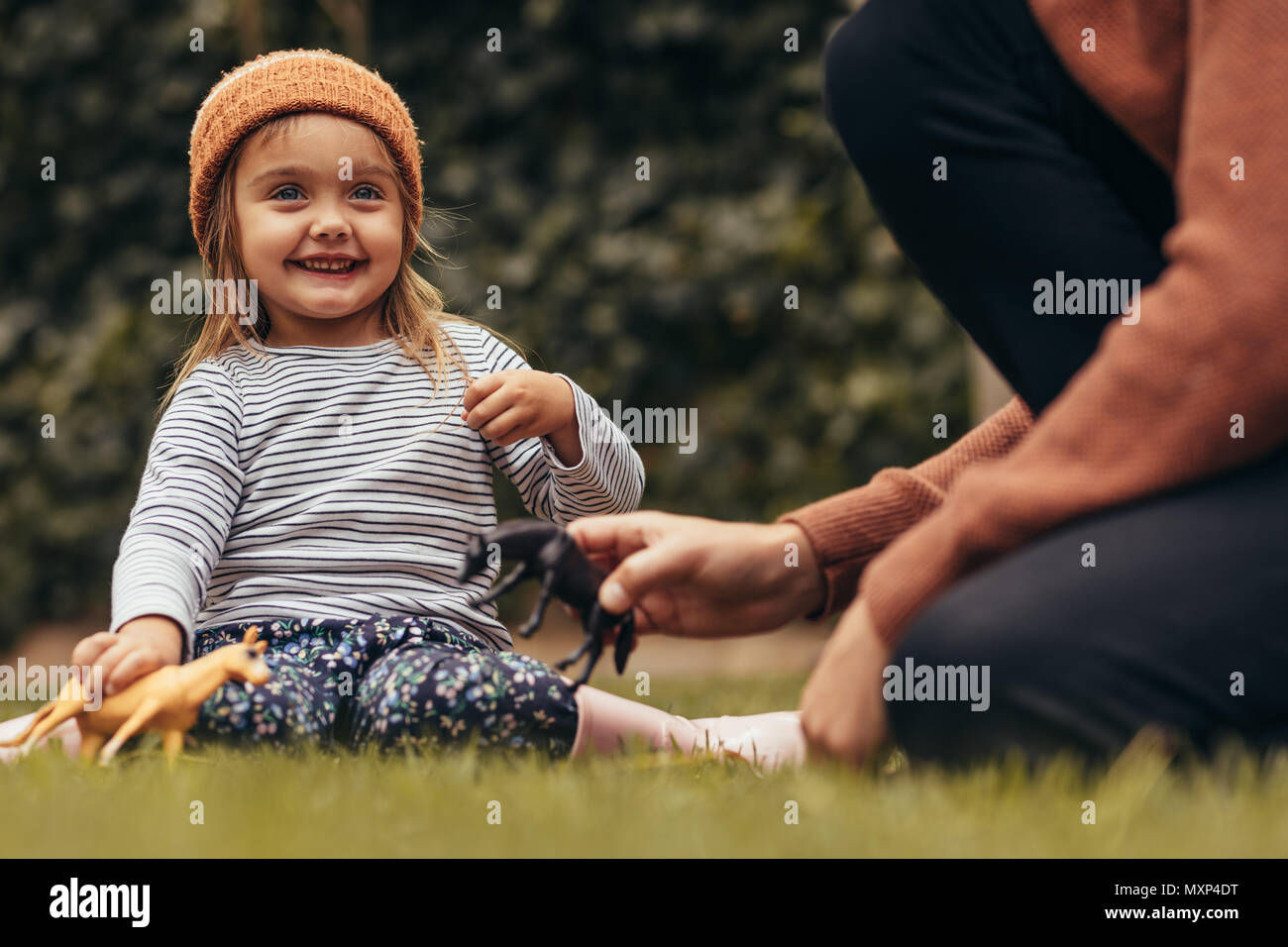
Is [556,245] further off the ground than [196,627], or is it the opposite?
[556,245]

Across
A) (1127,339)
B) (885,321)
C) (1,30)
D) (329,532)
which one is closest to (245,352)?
(329,532)

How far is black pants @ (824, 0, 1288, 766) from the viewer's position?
115 cm

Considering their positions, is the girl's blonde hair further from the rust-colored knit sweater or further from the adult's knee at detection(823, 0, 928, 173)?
the rust-colored knit sweater

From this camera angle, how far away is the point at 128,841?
1.06 meters

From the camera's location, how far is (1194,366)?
1114mm

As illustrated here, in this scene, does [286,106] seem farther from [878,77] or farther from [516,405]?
[878,77]

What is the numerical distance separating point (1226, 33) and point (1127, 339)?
0.28 meters

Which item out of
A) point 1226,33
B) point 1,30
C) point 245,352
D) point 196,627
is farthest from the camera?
point 1,30

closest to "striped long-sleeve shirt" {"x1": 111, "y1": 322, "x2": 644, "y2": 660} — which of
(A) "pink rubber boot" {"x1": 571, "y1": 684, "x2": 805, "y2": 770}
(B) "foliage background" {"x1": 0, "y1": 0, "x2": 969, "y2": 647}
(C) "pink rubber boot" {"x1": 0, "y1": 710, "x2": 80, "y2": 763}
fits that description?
(C) "pink rubber boot" {"x1": 0, "y1": 710, "x2": 80, "y2": 763}

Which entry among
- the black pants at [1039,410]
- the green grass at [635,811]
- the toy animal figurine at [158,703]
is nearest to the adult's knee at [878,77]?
the black pants at [1039,410]

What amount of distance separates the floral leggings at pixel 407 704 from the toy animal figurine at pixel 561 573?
20 cm

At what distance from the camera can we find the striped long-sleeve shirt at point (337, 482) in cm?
186

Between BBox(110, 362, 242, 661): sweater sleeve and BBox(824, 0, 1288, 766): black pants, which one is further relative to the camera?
BBox(110, 362, 242, 661): sweater sleeve
